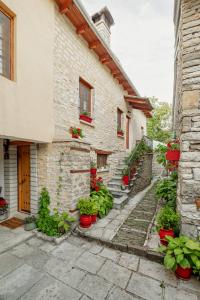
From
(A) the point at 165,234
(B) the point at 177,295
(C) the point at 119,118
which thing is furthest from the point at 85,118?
(B) the point at 177,295

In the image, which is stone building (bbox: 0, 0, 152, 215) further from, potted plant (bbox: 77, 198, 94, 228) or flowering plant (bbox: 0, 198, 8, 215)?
potted plant (bbox: 77, 198, 94, 228)

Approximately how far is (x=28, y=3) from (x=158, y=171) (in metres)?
13.7

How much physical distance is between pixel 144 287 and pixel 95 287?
77 cm

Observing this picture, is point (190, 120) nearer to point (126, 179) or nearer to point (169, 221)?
point (169, 221)

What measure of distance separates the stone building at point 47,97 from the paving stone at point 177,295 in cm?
258

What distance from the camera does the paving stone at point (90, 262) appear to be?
2941mm

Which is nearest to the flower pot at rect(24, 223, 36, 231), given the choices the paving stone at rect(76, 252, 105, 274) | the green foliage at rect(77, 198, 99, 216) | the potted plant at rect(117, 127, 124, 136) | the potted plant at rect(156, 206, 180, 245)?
the green foliage at rect(77, 198, 99, 216)

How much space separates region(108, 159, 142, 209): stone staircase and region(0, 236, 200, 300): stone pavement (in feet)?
8.23

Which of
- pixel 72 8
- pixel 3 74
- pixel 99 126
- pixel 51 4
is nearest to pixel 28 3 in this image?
pixel 51 4

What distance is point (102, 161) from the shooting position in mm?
7422

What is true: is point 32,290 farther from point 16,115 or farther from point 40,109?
point 40,109

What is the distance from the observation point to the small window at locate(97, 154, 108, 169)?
7.12 metres

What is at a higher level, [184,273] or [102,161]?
[102,161]

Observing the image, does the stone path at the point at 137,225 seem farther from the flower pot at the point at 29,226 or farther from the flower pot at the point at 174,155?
the flower pot at the point at 29,226
